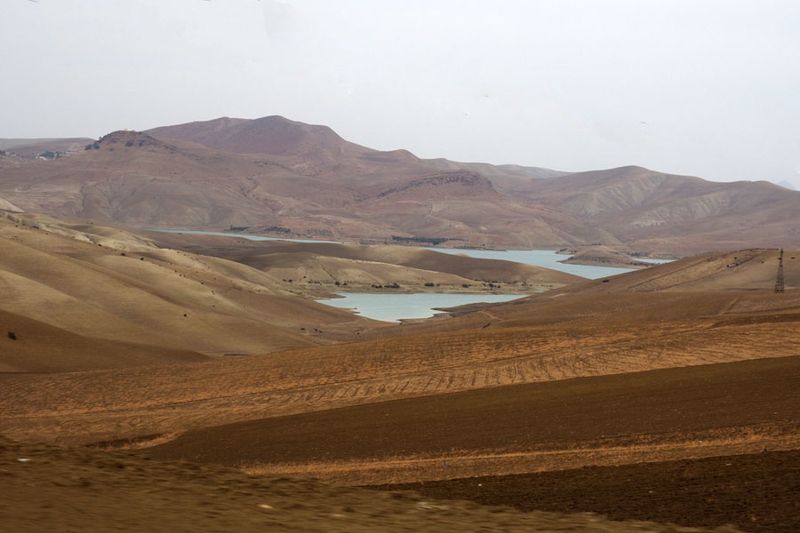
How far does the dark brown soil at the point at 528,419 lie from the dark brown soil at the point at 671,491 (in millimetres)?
2663

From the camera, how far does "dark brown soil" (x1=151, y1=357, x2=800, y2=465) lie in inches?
790

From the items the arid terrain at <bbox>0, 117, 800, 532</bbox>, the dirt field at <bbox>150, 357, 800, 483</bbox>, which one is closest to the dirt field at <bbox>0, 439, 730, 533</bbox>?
the arid terrain at <bbox>0, 117, 800, 532</bbox>

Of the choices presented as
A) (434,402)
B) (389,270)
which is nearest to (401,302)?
(389,270)

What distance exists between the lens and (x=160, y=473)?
1310cm

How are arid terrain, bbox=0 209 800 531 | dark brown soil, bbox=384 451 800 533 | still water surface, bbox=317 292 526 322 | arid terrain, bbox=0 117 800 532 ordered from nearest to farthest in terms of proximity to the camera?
arid terrain, bbox=0 117 800 532, dark brown soil, bbox=384 451 800 533, arid terrain, bbox=0 209 800 531, still water surface, bbox=317 292 526 322

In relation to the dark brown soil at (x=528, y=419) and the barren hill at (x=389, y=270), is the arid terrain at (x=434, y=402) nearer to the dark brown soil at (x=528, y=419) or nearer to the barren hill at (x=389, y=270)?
the dark brown soil at (x=528, y=419)

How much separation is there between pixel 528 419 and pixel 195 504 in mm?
12567

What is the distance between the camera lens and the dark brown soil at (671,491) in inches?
524

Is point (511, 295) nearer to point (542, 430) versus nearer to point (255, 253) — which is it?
point (255, 253)

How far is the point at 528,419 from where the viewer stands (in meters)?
22.5

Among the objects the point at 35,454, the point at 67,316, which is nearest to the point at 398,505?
the point at 35,454

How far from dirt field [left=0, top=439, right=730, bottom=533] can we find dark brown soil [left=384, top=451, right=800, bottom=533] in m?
1.46

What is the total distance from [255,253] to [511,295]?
4560 cm

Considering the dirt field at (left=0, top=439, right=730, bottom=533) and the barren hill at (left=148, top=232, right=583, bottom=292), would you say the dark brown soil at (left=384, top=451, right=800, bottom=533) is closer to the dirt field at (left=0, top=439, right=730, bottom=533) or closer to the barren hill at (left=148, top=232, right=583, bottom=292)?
the dirt field at (left=0, top=439, right=730, bottom=533)
